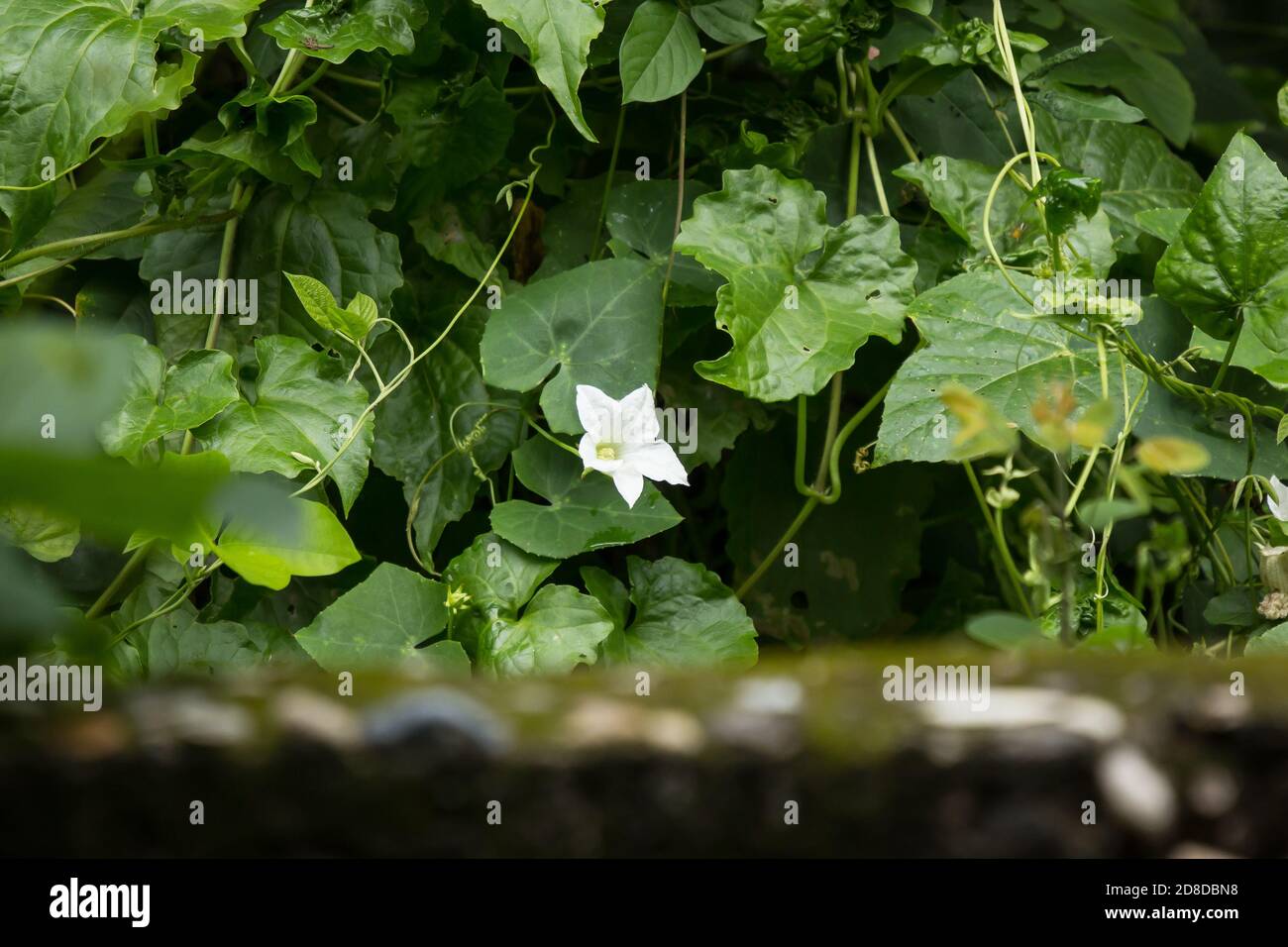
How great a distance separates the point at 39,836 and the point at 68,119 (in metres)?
0.77

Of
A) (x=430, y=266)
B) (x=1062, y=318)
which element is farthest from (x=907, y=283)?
(x=430, y=266)

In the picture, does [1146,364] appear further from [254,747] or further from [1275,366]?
[254,747]

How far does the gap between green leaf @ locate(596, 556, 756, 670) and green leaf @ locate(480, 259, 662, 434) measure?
0.18 m

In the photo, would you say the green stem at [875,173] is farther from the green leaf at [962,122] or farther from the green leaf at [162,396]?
the green leaf at [162,396]

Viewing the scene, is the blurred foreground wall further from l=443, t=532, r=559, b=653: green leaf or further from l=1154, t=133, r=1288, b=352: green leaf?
l=1154, t=133, r=1288, b=352: green leaf

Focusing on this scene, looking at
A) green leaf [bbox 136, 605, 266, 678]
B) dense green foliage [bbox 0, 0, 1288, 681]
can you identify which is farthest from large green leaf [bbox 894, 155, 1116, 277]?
green leaf [bbox 136, 605, 266, 678]

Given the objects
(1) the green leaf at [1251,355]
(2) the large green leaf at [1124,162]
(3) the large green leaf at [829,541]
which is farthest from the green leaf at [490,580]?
(2) the large green leaf at [1124,162]

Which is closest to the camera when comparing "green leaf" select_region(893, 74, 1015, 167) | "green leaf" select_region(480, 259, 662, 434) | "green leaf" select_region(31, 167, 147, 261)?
"green leaf" select_region(480, 259, 662, 434)

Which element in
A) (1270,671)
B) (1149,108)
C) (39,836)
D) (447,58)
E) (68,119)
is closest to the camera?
(39,836)

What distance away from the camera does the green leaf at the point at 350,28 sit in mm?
1098

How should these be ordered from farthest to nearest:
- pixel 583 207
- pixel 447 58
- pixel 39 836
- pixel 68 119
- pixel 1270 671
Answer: pixel 583 207 → pixel 447 58 → pixel 68 119 → pixel 1270 671 → pixel 39 836

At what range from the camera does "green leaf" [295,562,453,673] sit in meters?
1.02

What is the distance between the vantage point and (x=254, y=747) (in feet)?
1.49

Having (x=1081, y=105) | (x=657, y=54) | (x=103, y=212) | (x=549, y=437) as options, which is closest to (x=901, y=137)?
(x=1081, y=105)
